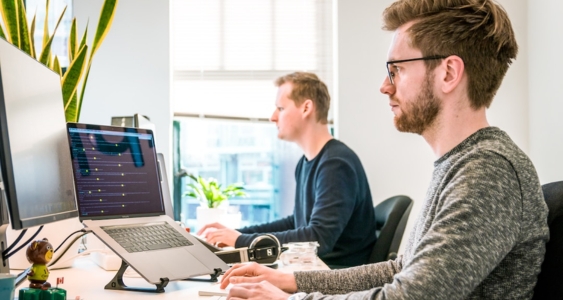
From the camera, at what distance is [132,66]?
3.77 metres

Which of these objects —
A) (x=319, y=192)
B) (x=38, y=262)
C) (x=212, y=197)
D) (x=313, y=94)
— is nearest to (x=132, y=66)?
(x=212, y=197)

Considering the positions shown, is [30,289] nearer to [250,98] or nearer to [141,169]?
[141,169]

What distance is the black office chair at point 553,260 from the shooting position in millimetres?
1061

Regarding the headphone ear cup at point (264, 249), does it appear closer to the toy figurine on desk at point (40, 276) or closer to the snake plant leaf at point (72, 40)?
the toy figurine on desk at point (40, 276)

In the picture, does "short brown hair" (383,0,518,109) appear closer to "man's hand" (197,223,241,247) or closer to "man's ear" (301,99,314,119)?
"man's hand" (197,223,241,247)

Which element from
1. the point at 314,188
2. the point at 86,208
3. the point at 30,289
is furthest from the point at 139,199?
the point at 314,188

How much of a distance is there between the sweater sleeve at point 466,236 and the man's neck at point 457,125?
0.50 feet

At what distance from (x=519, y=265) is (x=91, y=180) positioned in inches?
39.9

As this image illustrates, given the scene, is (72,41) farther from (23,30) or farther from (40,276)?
(40,276)

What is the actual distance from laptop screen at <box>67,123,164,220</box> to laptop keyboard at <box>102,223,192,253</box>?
0.05 meters

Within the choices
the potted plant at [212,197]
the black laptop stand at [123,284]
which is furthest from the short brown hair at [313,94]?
the black laptop stand at [123,284]

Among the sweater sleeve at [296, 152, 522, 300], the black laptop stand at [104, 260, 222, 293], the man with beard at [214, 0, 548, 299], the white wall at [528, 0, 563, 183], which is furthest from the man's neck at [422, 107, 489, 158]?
the white wall at [528, 0, 563, 183]

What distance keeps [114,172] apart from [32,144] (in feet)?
1.23

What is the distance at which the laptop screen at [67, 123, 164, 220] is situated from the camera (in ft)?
4.91
